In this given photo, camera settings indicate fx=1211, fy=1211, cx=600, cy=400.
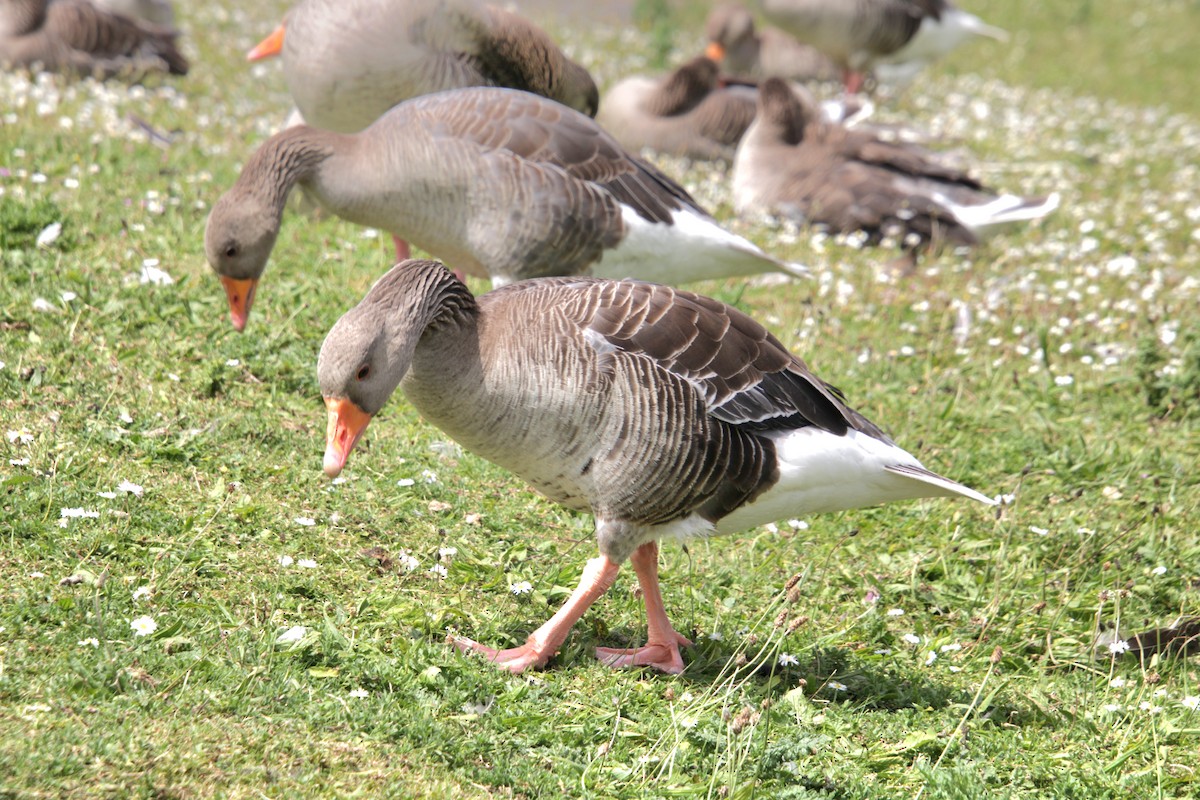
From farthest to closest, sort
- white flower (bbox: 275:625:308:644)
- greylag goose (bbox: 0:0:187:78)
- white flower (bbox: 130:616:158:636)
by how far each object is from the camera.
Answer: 1. greylag goose (bbox: 0:0:187:78)
2. white flower (bbox: 275:625:308:644)
3. white flower (bbox: 130:616:158:636)

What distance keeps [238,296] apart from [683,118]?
7.59m

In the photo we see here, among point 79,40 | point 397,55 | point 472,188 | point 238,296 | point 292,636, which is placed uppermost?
point 397,55

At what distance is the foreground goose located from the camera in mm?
7852

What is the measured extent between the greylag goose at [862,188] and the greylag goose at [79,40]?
6291 millimetres

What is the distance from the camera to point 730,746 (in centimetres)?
396

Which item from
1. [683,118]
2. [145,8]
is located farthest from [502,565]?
[145,8]

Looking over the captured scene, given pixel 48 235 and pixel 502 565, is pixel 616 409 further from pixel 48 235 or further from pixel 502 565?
pixel 48 235

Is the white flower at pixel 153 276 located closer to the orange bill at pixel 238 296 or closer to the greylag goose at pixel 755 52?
the orange bill at pixel 238 296

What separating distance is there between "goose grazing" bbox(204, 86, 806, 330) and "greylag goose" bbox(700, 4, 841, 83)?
965 centimetres

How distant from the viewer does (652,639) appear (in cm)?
482

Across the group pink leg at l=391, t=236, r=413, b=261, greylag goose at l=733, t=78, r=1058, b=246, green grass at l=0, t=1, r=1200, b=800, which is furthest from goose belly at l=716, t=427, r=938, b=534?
greylag goose at l=733, t=78, r=1058, b=246

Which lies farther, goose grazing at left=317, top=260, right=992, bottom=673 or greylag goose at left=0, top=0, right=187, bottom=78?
greylag goose at left=0, top=0, right=187, bottom=78

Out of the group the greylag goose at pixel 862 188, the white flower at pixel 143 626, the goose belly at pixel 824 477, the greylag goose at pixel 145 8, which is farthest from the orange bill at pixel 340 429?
the greylag goose at pixel 145 8

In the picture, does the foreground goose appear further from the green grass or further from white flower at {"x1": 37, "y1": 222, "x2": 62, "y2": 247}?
white flower at {"x1": 37, "y1": 222, "x2": 62, "y2": 247}
